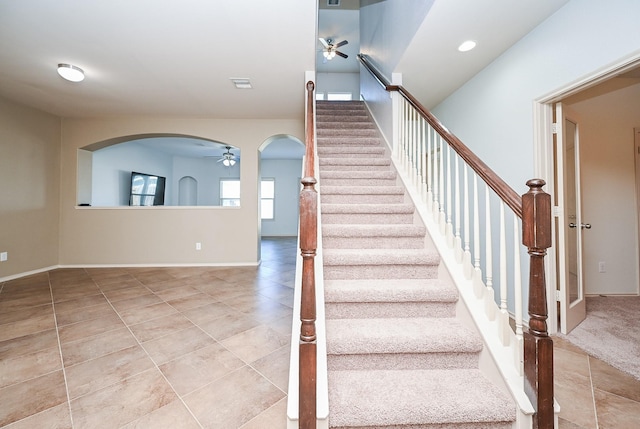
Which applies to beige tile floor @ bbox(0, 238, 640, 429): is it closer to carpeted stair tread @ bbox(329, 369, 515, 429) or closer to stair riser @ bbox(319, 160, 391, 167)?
carpeted stair tread @ bbox(329, 369, 515, 429)

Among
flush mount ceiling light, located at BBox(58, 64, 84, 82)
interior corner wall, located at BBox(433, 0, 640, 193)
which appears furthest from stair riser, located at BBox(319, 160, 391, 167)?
flush mount ceiling light, located at BBox(58, 64, 84, 82)

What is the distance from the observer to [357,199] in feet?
8.94

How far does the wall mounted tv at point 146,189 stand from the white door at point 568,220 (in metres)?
7.72

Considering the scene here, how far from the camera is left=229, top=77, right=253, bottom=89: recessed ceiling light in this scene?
323 cm

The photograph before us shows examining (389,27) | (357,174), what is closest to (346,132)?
(357,174)

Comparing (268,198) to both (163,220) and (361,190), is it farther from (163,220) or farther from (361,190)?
(361,190)

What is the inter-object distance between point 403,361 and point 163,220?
4.52 meters

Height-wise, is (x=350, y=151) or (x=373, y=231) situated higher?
(x=350, y=151)

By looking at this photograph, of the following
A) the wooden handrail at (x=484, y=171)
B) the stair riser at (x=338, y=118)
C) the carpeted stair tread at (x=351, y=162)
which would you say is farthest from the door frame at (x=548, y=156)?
the stair riser at (x=338, y=118)

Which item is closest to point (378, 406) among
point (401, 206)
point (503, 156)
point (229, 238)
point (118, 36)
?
point (401, 206)

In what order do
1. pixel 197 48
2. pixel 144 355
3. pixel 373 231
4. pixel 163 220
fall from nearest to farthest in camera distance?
pixel 144 355, pixel 373 231, pixel 197 48, pixel 163 220

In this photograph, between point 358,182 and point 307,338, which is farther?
point 358,182

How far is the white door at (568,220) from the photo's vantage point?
2.21 m

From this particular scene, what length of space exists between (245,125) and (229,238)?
202 centimetres
